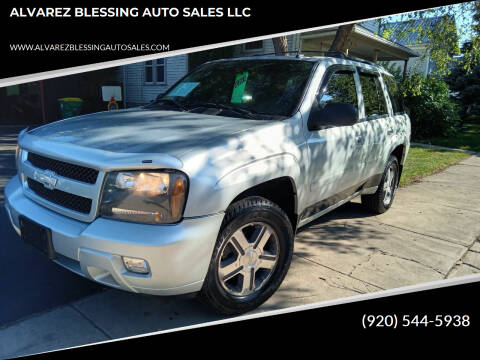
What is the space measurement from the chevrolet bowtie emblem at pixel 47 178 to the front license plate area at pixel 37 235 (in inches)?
10.2

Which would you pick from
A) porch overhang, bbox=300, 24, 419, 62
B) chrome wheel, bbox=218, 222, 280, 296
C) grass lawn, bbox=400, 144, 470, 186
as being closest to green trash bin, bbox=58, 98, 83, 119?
porch overhang, bbox=300, 24, 419, 62

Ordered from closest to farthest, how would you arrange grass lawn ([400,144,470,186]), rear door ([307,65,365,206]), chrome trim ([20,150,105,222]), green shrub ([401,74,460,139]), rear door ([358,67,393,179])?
chrome trim ([20,150,105,222]) → rear door ([307,65,365,206]) → rear door ([358,67,393,179]) → grass lawn ([400,144,470,186]) → green shrub ([401,74,460,139])

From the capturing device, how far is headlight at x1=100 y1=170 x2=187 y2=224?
226 centimetres

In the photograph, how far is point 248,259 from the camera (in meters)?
2.78

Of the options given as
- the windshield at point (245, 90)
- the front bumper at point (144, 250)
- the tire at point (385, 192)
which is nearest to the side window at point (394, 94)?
the tire at point (385, 192)

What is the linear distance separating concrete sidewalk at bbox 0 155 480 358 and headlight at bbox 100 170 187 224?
562 millimetres

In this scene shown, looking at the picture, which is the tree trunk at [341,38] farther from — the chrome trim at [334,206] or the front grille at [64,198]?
the front grille at [64,198]

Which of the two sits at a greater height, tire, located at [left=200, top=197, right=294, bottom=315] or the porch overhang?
the porch overhang

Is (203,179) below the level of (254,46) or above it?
below

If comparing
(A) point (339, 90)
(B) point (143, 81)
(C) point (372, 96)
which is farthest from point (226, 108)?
(B) point (143, 81)

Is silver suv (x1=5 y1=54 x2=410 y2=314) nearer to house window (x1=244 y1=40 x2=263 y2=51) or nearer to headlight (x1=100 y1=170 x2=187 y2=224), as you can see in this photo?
headlight (x1=100 y1=170 x2=187 y2=224)

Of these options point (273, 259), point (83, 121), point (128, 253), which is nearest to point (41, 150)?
point (83, 121)

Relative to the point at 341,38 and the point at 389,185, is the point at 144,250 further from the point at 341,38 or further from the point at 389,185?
the point at 341,38

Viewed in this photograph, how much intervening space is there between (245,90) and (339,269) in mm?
1835
